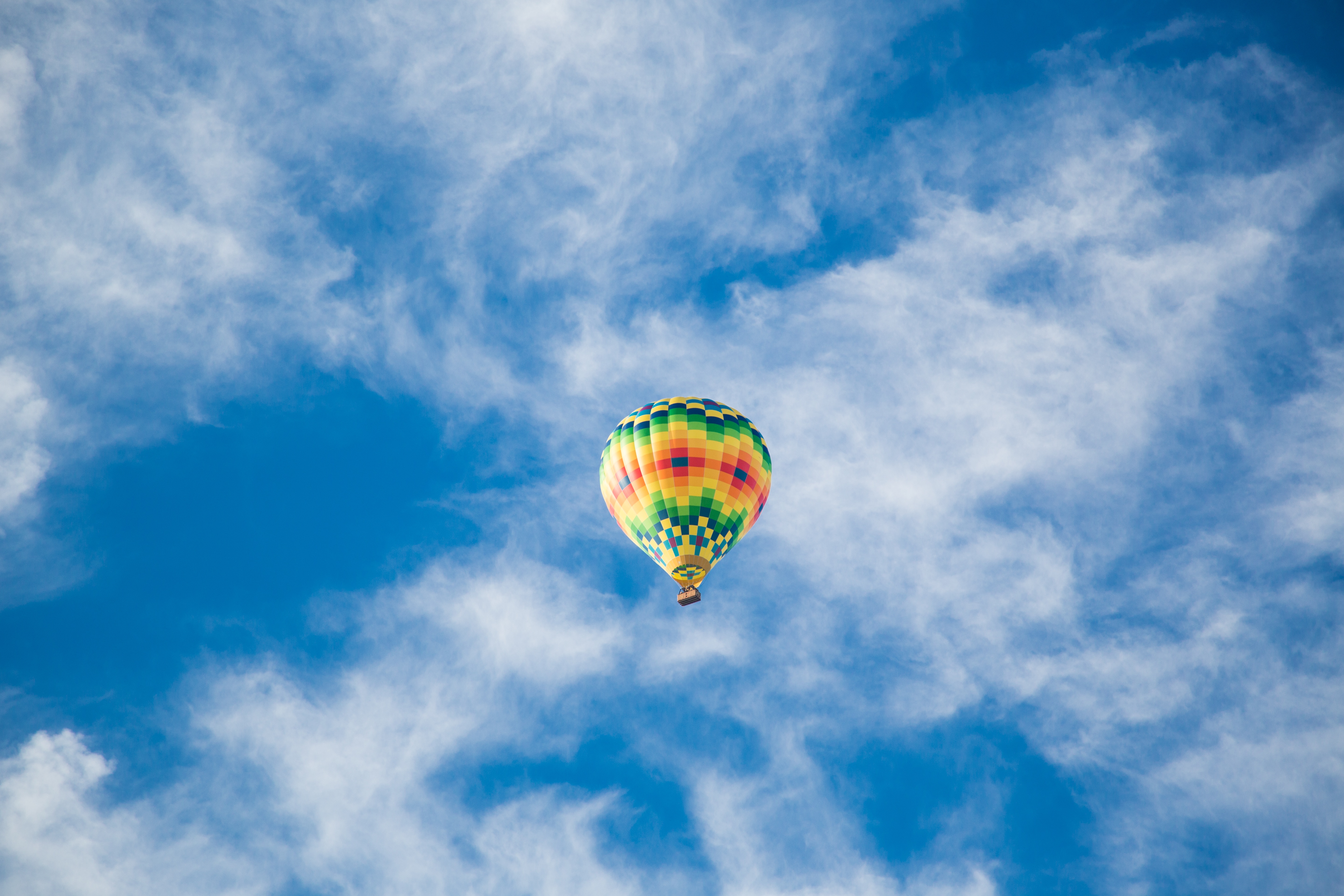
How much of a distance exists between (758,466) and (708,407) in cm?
319

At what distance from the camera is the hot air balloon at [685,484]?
40.5 m

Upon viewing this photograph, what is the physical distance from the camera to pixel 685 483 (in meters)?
40.8

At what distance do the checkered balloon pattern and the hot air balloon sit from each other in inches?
1.1

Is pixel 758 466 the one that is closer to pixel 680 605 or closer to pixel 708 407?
pixel 708 407

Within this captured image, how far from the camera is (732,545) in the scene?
138 feet

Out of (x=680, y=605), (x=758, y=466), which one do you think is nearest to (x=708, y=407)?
(x=758, y=466)

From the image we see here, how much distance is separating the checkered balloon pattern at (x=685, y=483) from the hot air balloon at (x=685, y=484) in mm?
29

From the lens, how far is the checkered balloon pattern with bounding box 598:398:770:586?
40.5m

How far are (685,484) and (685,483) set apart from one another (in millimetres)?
55

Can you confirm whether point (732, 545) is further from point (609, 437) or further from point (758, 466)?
point (609, 437)

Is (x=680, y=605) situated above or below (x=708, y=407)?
below

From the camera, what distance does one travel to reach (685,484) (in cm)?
4078

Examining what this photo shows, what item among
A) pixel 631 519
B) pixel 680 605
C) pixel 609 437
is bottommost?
pixel 680 605

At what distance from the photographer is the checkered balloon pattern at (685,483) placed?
133 ft
